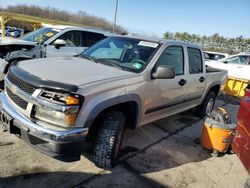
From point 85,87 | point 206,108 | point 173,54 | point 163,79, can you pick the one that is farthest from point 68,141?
point 206,108

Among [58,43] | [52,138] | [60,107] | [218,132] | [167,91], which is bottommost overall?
[218,132]

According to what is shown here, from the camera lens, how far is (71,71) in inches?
130

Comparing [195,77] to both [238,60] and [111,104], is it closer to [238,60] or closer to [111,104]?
[111,104]

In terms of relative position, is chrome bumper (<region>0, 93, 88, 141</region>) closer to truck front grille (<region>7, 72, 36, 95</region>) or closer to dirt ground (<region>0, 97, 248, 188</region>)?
truck front grille (<region>7, 72, 36, 95</region>)

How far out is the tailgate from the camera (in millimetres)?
2900

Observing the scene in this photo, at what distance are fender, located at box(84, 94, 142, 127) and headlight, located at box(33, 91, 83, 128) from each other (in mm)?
205

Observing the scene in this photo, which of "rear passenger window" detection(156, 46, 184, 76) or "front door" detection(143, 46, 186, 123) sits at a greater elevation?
"rear passenger window" detection(156, 46, 184, 76)

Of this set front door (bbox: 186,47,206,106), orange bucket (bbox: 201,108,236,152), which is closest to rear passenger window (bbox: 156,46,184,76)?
front door (bbox: 186,47,206,106)

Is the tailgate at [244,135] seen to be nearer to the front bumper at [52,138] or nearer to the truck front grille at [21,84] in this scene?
the front bumper at [52,138]

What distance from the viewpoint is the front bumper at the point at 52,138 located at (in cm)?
275

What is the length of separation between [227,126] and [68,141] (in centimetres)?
270

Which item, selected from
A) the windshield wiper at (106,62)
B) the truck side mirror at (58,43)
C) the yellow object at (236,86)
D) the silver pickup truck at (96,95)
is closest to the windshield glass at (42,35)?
the truck side mirror at (58,43)

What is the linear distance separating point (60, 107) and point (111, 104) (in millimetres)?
684

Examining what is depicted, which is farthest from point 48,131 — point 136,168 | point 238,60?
point 238,60
